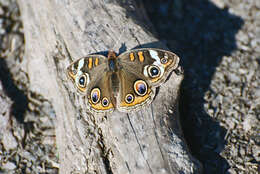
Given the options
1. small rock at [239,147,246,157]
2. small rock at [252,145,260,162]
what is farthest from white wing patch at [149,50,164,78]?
small rock at [252,145,260,162]

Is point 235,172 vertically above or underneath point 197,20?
underneath

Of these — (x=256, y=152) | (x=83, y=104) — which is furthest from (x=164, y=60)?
(x=256, y=152)

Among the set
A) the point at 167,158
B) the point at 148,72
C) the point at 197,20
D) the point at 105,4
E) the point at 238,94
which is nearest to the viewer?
the point at 167,158

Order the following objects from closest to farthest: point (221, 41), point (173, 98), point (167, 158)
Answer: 1. point (167, 158)
2. point (173, 98)
3. point (221, 41)

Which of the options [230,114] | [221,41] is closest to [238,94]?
[230,114]

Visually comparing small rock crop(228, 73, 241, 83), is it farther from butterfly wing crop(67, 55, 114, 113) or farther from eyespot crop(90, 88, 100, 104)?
eyespot crop(90, 88, 100, 104)

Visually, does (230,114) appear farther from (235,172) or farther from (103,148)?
(103,148)

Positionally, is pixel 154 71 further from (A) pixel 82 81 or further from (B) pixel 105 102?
(A) pixel 82 81
